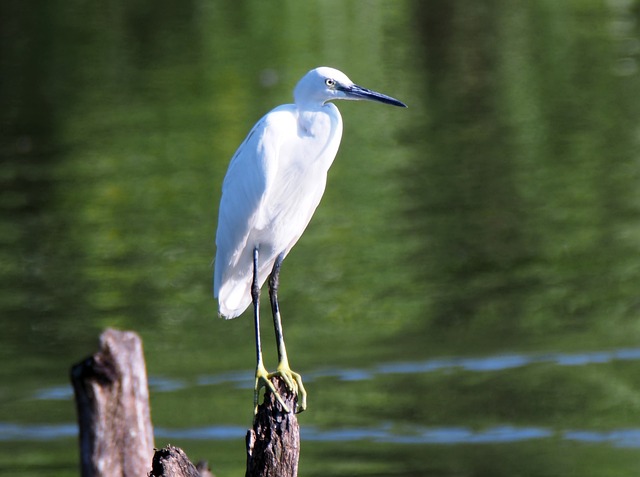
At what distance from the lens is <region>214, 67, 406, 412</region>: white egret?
5629 millimetres

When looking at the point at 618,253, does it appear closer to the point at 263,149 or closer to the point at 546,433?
the point at 546,433

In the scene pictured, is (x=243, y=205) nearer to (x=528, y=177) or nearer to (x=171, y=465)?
(x=171, y=465)

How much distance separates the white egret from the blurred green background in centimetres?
338

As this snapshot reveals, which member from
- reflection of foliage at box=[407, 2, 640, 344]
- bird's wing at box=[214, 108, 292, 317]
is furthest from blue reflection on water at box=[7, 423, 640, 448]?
bird's wing at box=[214, 108, 292, 317]

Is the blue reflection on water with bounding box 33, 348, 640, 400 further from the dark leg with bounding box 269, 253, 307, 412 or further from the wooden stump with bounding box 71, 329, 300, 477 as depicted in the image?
the dark leg with bounding box 269, 253, 307, 412

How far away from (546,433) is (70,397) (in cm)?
368

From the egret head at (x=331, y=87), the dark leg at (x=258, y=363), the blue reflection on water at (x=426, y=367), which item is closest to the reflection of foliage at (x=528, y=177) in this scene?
the blue reflection on water at (x=426, y=367)

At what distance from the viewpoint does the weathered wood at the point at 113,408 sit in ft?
22.4

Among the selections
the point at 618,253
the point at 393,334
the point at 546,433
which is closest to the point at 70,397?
the point at 393,334

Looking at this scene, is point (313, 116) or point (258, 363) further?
point (313, 116)

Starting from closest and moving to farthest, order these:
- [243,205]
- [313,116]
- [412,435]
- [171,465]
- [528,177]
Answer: [171,465] → [313,116] → [243,205] → [412,435] → [528,177]

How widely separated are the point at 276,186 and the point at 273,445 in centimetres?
148

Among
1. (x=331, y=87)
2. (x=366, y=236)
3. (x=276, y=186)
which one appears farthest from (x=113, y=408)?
(x=366, y=236)

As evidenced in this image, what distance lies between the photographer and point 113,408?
688cm
